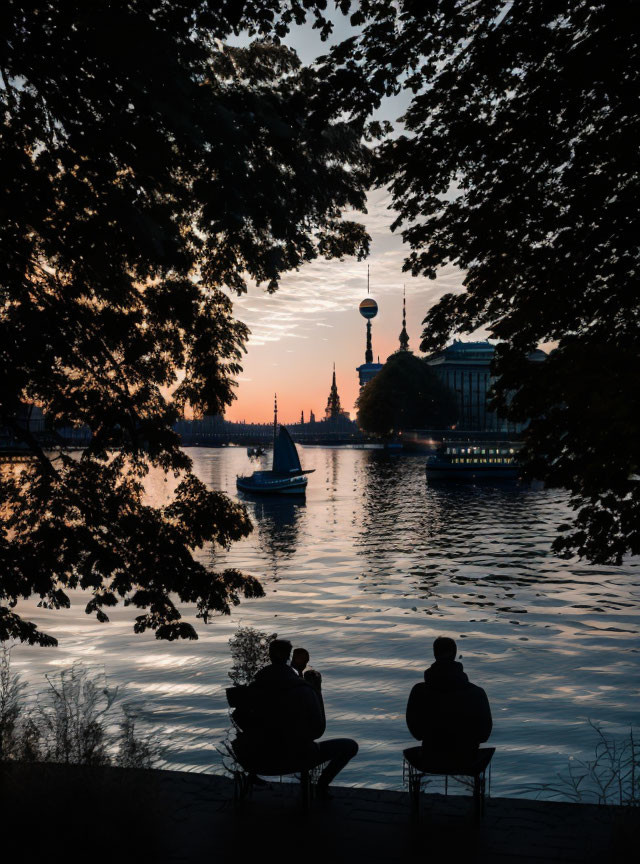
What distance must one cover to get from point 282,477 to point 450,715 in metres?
54.1

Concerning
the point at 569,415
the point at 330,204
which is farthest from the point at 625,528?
the point at 330,204

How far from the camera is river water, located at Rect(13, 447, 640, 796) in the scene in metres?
12.6

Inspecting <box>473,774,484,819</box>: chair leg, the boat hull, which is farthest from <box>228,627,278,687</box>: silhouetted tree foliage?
the boat hull

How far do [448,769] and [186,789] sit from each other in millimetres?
2555

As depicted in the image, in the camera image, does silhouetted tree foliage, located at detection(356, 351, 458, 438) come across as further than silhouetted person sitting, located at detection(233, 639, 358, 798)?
Yes

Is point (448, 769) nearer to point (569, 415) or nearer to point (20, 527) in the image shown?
point (569, 415)

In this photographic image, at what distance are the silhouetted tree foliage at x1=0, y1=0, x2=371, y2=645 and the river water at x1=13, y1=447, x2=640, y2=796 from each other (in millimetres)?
3093

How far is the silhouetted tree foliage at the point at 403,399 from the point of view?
380 ft

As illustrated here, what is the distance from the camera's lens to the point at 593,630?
20.1m

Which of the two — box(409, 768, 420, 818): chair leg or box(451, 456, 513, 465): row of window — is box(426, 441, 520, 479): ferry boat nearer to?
box(451, 456, 513, 465): row of window

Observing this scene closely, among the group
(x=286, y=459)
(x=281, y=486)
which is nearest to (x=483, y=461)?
(x=286, y=459)

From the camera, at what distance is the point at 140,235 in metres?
5.96

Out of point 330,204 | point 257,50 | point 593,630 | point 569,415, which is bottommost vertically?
point 593,630

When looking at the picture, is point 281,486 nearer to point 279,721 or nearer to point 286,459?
point 286,459
